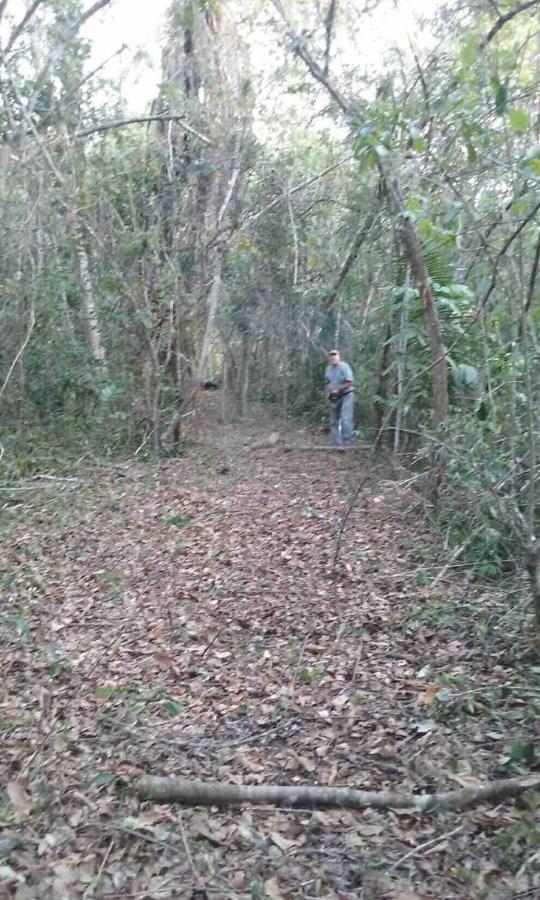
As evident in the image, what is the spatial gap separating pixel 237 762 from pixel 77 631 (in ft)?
7.08

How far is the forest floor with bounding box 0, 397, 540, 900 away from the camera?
3.32 meters

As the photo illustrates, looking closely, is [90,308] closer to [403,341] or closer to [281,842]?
[403,341]

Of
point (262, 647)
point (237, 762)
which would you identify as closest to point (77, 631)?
point (262, 647)

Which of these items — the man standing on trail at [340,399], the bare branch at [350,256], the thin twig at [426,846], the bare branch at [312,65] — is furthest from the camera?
the man standing on trail at [340,399]

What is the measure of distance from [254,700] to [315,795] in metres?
1.06

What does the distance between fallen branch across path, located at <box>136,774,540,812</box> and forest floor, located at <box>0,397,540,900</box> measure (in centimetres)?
6

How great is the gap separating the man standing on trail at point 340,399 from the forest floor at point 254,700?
11.8 feet

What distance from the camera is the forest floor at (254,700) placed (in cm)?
332

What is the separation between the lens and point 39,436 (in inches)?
393

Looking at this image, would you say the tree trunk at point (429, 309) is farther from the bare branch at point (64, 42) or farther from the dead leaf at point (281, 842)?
the dead leaf at point (281, 842)

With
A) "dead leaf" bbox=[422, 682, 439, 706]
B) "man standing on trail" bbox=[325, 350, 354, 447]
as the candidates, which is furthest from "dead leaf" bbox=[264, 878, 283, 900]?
"man standing on trail" bbox=[325, 350, 354, 447]

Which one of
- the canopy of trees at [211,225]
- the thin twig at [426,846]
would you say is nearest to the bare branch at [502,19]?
the canopy of trees at [211,225]

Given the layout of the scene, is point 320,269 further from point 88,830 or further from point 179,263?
A: point 88,830

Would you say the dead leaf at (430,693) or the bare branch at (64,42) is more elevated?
the bare branch at (64,42)
